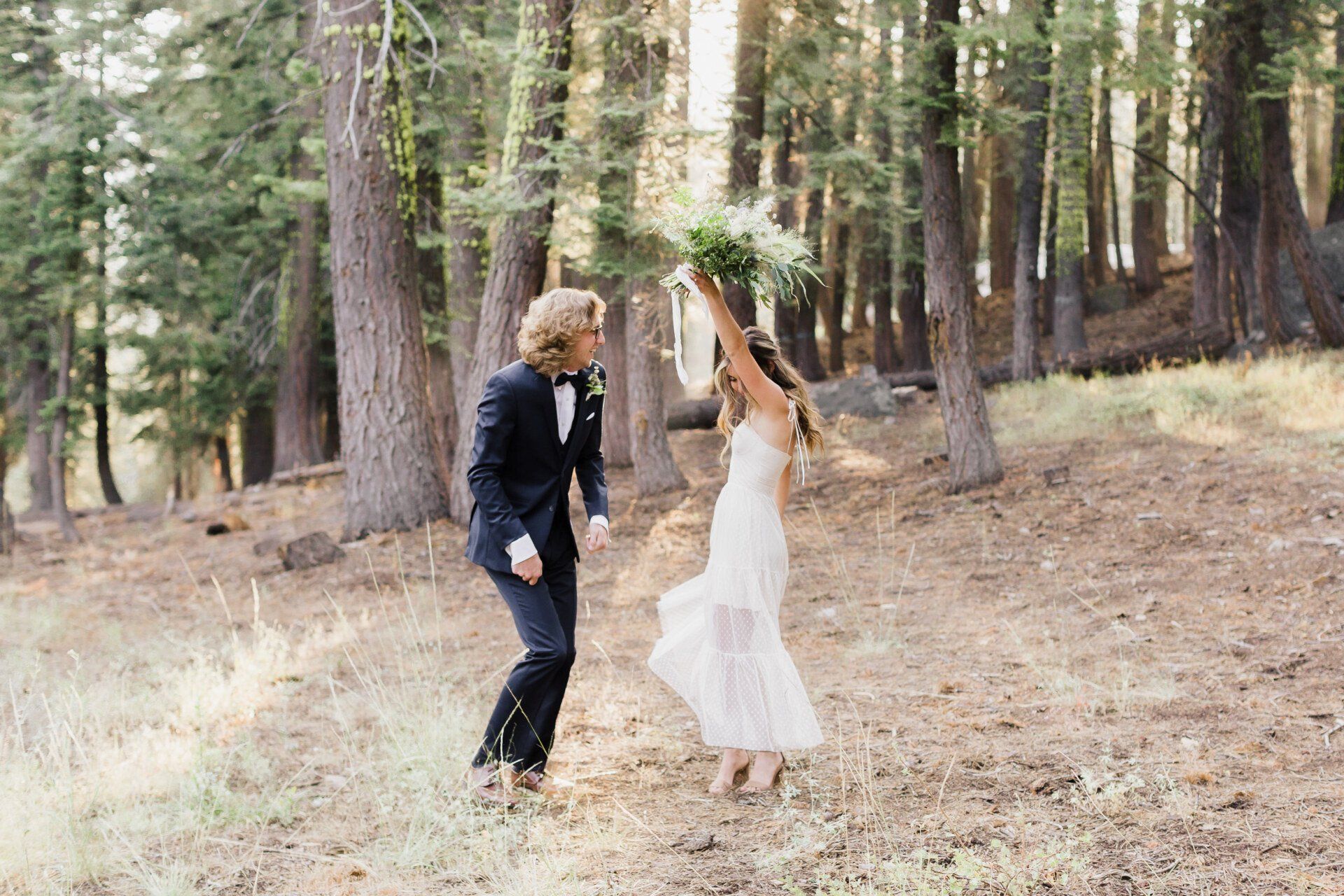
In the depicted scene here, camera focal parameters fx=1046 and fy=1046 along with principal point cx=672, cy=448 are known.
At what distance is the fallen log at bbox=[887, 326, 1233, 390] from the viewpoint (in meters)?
17.9

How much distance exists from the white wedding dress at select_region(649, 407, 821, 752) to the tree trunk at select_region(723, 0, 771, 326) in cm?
712

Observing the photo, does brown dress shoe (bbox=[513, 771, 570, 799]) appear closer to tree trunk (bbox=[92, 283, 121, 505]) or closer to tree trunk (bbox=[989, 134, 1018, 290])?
tree trunk (bbox=[92, 283, 121, 505])

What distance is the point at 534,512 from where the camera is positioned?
4.77 meters

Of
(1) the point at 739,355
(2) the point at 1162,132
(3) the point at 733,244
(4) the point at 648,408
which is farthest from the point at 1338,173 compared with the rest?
(1) the point at 739,355

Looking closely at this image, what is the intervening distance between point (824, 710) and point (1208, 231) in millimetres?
16920

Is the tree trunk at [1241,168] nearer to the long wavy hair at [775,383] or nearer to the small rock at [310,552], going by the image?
the long wavy hair at [775,383]

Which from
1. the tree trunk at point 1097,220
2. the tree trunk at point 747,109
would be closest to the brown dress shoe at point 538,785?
the tree trunk at point 747,109

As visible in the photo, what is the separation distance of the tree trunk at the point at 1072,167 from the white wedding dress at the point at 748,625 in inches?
255

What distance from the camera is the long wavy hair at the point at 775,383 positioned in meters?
4.89

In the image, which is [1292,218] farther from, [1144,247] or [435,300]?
[435,300]

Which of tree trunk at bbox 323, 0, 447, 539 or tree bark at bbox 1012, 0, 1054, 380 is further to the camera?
tree bark at bbox 1012, 0, 1054, 380

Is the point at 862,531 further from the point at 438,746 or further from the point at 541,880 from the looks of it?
the point at 541,880

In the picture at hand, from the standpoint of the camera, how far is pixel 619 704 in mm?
6301

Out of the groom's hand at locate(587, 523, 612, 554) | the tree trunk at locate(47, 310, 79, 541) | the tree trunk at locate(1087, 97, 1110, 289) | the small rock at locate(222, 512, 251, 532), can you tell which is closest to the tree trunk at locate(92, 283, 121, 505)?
the tree trunk at locate(47, 310, 79, 541)
